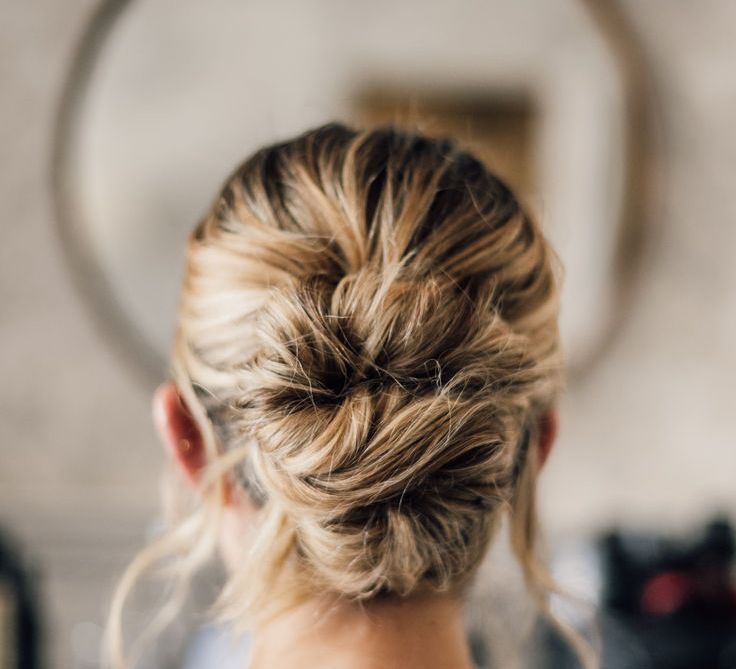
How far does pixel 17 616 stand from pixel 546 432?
2.83 ft

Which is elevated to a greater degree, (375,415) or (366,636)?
(375,415)

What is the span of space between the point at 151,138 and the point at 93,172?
12cm

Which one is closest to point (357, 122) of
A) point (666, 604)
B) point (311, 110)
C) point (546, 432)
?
point (311, 110)

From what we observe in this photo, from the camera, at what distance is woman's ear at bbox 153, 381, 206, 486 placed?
0.66m

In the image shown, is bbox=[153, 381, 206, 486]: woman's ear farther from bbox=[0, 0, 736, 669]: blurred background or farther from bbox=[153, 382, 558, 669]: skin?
bbox=[0, 0, 736, 669]: blurred background

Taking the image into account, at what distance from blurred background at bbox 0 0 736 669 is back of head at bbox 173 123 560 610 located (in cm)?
71

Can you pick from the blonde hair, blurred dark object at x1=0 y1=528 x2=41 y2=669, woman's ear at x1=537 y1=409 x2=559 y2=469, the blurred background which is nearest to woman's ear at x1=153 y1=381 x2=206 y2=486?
the blonde hair

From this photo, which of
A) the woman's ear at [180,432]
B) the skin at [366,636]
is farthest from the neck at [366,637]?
the woman's ear at [180,432]

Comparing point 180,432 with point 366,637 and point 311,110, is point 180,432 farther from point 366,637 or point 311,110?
point 311,110

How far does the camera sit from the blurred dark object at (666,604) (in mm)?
1094

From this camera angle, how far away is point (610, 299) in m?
1.48

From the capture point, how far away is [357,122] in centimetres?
142

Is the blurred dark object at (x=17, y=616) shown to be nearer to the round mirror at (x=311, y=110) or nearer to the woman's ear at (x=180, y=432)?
the round mirror at (x=311, y=110)

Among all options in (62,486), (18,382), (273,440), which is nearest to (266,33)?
(18,382)
